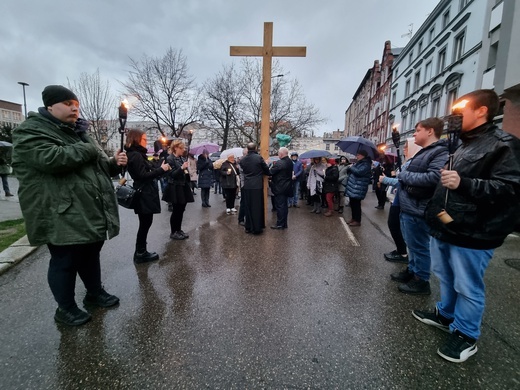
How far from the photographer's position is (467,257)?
6.68 ft

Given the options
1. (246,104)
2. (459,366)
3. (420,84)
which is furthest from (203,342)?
(420,84)

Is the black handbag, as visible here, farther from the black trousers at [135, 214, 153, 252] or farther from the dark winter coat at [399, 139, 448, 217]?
the dark winter coat at [399, 139, 448, 217]

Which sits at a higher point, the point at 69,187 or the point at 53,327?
the point at 69,187

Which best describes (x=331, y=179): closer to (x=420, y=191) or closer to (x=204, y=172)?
(x=204, y=172)

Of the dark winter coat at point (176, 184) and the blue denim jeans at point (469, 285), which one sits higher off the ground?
the dark winter coat at point (176, 184)

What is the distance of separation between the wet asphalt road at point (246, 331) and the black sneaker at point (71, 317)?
76mm

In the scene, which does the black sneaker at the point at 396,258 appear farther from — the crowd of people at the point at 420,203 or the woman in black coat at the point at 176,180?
the woman in black coat at the point at 176,180

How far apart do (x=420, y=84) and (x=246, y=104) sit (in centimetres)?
1467

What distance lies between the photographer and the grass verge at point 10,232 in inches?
177

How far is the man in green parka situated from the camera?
207 centimetres

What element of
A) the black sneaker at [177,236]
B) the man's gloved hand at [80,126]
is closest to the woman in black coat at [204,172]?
the black sneaker at [177,236]

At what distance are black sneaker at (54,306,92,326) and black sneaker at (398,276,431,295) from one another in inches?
138

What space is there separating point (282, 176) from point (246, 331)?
4.05m

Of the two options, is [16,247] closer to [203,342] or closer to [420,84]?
[203,342]
